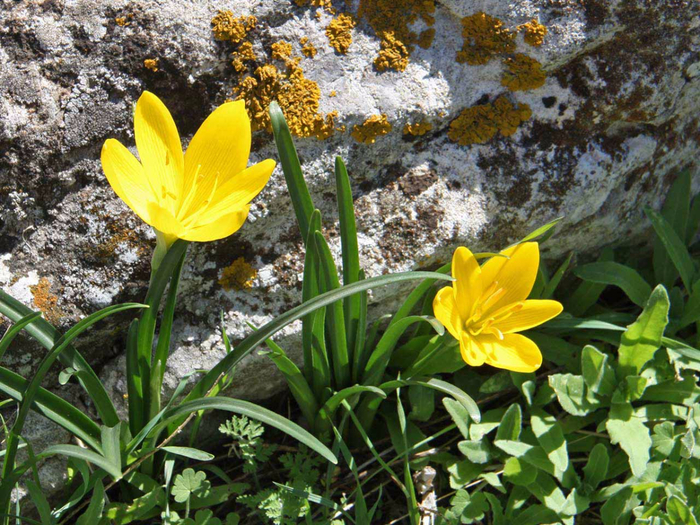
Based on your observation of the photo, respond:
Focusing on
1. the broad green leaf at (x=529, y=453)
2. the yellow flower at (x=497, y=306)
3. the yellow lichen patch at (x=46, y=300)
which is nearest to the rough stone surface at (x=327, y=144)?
the yellow lichen patch at (x=46, y=300)

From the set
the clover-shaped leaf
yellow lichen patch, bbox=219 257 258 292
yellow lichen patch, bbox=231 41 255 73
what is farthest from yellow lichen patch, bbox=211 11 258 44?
the clover-shaped leaf

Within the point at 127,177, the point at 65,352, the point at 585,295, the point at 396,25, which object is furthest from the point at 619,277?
the point at 65,352

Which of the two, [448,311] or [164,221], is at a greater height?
[164,221]

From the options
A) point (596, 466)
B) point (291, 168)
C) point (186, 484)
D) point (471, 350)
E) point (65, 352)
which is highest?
point (291, 168)

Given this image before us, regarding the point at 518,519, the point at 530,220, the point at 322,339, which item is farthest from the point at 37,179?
the point at 518,519

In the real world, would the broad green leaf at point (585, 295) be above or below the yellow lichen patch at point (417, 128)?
below

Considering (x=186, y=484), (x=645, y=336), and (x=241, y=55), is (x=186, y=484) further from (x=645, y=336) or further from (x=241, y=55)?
(x=645, y=336)

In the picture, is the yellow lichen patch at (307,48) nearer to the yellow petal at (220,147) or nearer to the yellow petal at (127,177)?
the yellow petal at (220,147)
